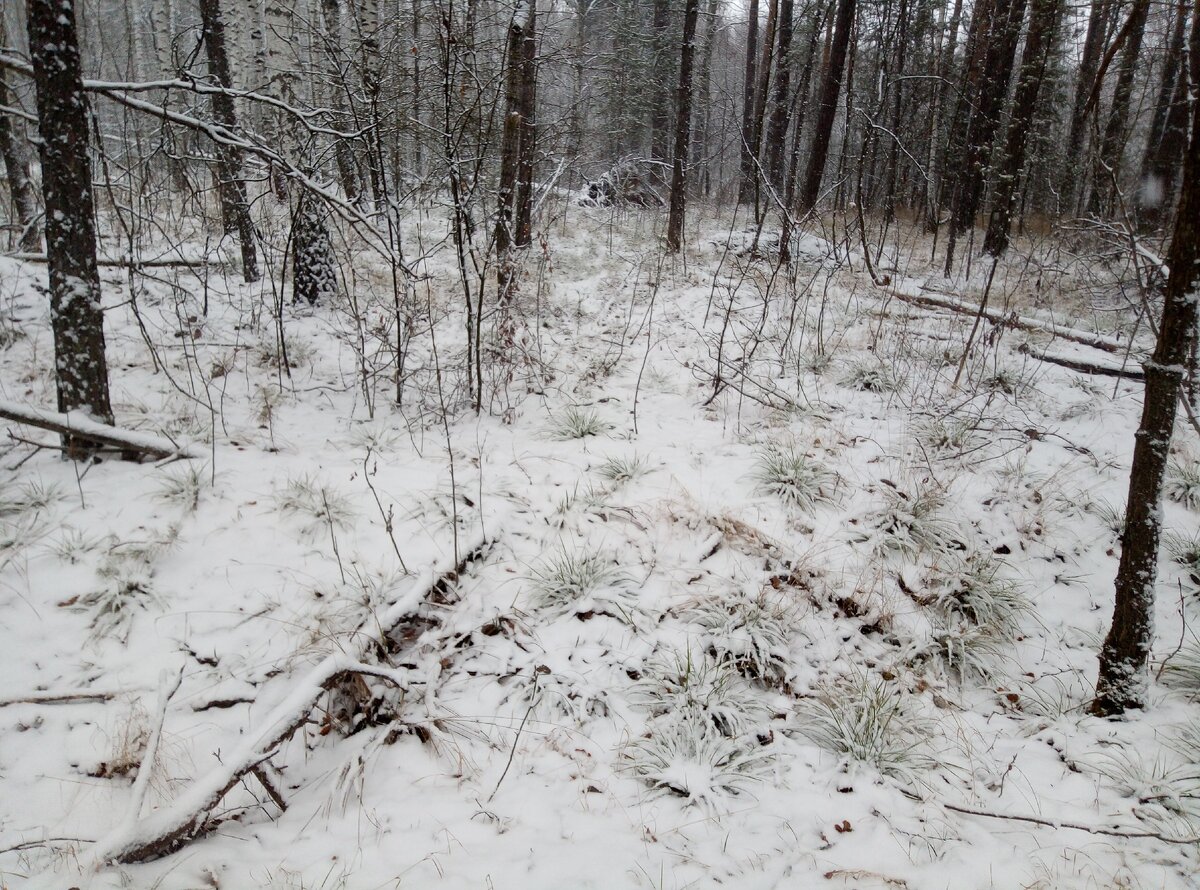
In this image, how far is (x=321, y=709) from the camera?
8.72 feet

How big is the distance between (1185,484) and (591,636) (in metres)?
4.14

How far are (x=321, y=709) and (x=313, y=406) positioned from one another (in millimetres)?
2992

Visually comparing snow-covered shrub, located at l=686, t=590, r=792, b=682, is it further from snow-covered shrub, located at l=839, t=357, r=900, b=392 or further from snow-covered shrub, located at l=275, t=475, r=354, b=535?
snow-covered shrub, located at l=839, t=357, r=900, b=392

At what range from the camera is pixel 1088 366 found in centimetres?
584

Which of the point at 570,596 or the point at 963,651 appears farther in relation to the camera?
the point at 570,596

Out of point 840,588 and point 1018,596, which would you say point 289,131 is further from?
point 1018,596

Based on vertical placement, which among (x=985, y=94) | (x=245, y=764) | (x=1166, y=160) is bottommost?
(x=245, y=764)

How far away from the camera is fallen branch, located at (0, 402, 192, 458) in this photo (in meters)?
3.56

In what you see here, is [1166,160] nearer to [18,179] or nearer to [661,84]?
[661,84]

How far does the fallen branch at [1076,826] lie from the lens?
7.07ft

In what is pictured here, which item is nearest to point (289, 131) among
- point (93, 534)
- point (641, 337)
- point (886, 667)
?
point (641, 337)

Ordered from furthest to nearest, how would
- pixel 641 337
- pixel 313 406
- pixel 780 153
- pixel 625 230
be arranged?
pixel 780 153 → pixel 625 230 → pixel 641 337 → pixel 313 406

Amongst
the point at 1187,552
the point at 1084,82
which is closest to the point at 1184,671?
the point at 1187,552

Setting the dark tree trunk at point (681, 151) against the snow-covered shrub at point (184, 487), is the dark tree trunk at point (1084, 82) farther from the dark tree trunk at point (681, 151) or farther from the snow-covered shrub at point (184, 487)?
the snow-covered shrub at point (184, 487)
